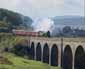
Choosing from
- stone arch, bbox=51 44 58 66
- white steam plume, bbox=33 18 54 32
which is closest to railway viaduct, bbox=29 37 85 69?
stone arch, bbox=51 44 58 66

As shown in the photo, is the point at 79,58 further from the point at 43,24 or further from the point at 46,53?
the point at 43,24

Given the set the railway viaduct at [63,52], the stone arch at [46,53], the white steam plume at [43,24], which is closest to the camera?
the railway viaduct at [63,52]

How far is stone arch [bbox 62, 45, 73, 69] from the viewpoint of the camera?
43.7 meters

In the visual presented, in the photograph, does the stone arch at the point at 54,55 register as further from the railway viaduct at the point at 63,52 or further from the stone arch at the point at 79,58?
the stone arch at the point at 79,58

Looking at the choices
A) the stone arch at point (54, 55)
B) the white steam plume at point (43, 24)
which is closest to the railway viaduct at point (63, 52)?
the stone arch at point (54, 55)

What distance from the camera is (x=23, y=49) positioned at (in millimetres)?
74375

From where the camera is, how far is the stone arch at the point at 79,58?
1556 inches

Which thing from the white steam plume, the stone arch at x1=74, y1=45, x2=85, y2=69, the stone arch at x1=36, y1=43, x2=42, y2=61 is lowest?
the stone arch at x1=36, y1=43, x2=42, y2=61

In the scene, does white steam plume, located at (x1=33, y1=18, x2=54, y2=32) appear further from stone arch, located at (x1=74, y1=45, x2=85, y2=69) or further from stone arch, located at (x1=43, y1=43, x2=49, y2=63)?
stone arch, located at (x1=74, y1=45, x2=85, y2=69)

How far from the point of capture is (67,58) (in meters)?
46.0

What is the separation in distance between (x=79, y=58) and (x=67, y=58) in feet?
17.4

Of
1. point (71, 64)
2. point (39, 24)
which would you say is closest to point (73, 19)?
point (39, 24)

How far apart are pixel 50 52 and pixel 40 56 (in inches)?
415

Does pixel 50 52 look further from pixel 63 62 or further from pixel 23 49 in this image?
pixel 23 49
